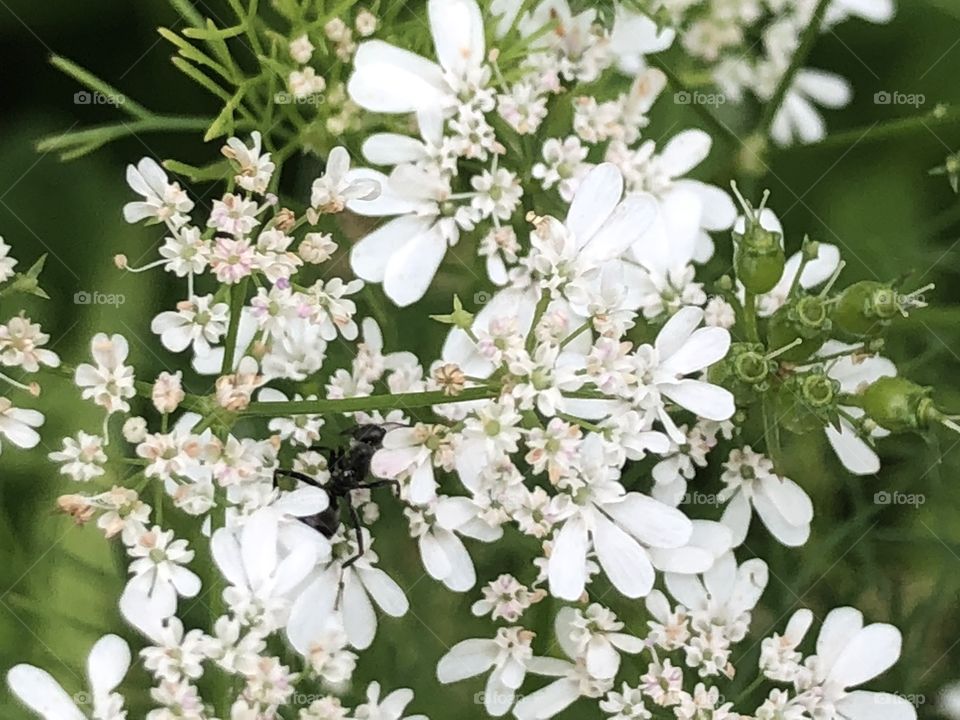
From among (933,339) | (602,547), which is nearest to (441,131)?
(602,547)

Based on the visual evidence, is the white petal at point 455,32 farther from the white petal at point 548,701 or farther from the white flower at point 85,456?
the white petal at point 548,701

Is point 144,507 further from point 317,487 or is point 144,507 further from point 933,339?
point 933,339
